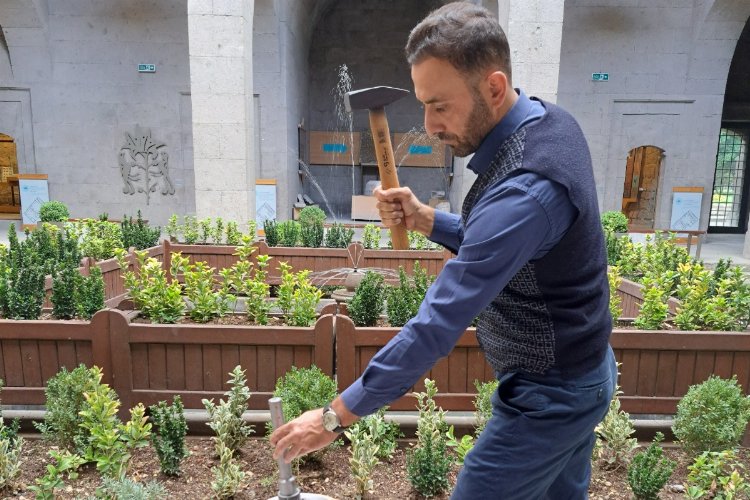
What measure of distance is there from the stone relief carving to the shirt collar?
1807 cm

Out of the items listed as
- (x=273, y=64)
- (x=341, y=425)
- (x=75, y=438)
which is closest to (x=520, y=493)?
(x=341, y=425)

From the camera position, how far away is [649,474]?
2889 millimetres

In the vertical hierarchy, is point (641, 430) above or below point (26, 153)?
below

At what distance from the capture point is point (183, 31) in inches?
672

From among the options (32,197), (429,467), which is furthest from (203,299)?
(32,197)

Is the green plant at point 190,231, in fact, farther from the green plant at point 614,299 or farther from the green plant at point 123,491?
the green plant at point 614,299

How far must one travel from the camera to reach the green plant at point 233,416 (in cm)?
326

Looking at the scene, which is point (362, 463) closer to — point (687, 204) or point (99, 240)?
point (99, 240)

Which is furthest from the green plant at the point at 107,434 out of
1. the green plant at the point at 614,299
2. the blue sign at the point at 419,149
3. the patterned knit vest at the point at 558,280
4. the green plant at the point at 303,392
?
the blue sign at the point at 419,149

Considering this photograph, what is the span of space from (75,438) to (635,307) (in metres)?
5.42

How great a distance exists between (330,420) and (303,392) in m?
1.89

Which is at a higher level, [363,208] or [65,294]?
[363,208]

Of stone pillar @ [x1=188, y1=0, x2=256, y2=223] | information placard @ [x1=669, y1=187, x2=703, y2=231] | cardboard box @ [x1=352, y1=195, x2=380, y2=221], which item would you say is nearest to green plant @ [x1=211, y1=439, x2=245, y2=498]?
stone pillar @ [x1=188, y1=0, x2=256, y2=223]

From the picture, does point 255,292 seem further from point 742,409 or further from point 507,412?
point 742,409
